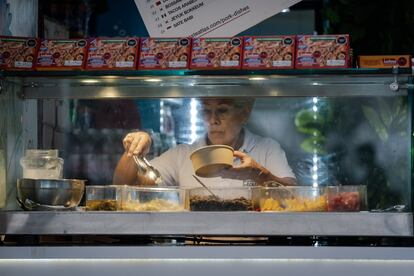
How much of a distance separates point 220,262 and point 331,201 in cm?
40

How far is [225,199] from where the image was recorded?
2.48 metres

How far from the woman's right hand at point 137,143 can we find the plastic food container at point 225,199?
20.4 inches

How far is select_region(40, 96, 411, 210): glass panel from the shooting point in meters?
2.84

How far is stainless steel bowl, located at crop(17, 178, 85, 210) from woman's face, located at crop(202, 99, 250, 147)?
0.59 metres

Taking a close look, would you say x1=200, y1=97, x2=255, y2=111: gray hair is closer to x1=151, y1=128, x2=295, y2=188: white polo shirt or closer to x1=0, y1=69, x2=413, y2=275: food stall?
x1=151, y1=128, x2=295, y2=188: white polo shirt

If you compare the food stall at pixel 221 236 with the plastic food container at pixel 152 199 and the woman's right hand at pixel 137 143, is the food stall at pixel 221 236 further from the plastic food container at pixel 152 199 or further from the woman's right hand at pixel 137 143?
the woman's right hand at pixel 137 143

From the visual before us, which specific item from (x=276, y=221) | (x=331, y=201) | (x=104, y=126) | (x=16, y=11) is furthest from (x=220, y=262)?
(x=16, y=11)

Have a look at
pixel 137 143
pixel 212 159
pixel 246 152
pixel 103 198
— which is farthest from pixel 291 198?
pixel 137 143

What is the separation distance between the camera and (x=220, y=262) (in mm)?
2393

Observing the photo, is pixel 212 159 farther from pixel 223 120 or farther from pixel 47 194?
pixel 47 194

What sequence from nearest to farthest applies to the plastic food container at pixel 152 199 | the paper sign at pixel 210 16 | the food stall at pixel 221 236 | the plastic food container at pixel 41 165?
the food stall at pixel 221 236
the plastic food container at pixel 152 199
the plastic food container at pixel 41 165
the paper sign at pixel 210 16

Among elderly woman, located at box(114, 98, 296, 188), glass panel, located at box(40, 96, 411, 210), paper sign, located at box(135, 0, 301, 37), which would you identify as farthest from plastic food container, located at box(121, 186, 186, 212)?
paper sign, located at box(135, 0, 301, 37)

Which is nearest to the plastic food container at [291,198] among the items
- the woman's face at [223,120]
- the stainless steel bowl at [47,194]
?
the woman's face at [223,120]

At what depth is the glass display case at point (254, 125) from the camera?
2.42m
